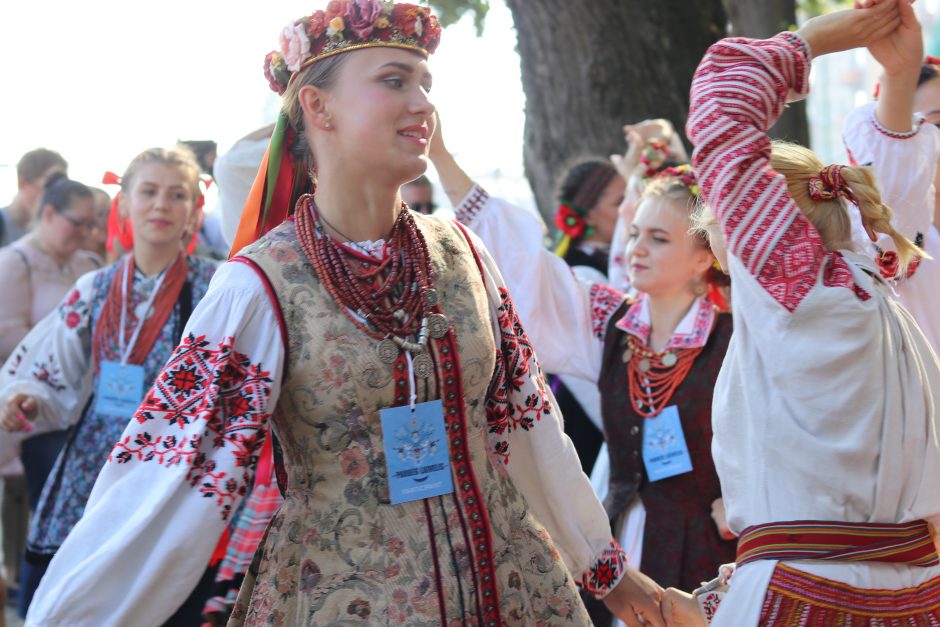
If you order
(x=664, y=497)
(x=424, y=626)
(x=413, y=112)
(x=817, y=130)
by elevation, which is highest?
(x=817, y=130)

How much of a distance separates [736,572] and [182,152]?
10.8 ft

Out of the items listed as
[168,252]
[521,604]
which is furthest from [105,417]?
[521,604]

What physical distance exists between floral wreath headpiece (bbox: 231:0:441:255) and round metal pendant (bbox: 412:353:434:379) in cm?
50

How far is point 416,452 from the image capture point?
7.36ft

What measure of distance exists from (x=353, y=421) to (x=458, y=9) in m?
6.40

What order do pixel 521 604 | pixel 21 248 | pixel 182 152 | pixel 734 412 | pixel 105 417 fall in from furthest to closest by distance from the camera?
1. pixel 21 248
2. pixel 182 152
3. pixel 105 417
4. pixel 521 604
5. pixel 734 412

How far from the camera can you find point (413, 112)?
2.38m

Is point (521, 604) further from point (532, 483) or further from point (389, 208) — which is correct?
point (389, 208)

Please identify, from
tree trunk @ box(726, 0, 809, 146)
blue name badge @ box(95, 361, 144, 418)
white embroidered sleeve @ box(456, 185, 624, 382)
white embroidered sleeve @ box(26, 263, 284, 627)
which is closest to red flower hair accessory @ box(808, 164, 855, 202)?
white embroidered sleeve @ box(26, 263, 284, 627)

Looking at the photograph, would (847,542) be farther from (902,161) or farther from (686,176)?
(686,176)

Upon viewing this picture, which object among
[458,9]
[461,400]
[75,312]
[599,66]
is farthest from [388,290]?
[458,9]

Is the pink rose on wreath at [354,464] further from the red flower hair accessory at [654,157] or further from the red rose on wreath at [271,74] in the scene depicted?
the red flower hair accessory at [654,157]

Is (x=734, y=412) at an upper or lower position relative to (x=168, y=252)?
lower

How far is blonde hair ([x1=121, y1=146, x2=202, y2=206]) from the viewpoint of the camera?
4605mm
